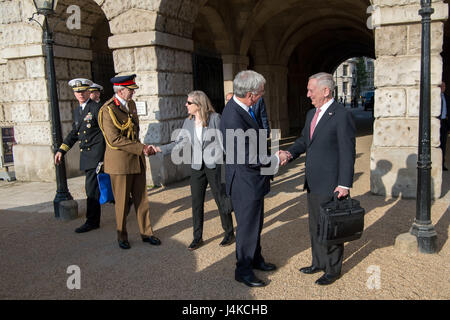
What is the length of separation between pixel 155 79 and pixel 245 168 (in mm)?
4459

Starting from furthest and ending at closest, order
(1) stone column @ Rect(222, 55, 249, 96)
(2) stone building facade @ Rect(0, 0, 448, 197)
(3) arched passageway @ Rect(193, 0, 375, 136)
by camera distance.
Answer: (1) stone column @ Rect(222, 55, 249, 96) → (3) arched passageway @ Rect(193, 0, 375, 136) → (2) stone building facade @ Rect(0, 0, 448, 197)

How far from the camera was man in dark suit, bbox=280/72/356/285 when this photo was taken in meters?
3.34

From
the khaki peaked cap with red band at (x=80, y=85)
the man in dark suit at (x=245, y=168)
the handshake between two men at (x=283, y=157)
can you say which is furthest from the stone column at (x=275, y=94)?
the man in dark suit at (x=245, y=168)

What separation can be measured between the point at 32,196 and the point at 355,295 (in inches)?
244

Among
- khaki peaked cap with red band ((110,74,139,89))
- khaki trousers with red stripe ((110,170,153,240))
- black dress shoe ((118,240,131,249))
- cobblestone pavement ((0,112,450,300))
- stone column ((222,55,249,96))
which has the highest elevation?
stone column ((222,55,249,96))

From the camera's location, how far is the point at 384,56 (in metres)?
6.03

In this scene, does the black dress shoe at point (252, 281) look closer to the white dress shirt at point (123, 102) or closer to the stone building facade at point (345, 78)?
the white dress shirt at point (123, 102)

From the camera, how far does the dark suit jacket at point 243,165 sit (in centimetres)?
331

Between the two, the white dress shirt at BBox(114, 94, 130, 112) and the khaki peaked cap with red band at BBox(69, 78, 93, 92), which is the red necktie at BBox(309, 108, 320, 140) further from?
the khaki peaked cap with red band at BBox(69, 78, 93, 92)

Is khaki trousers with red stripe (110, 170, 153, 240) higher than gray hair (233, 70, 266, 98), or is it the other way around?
gray hair (233, 70, 266, 98)

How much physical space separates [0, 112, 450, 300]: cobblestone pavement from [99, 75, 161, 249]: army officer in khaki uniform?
21.6 inches

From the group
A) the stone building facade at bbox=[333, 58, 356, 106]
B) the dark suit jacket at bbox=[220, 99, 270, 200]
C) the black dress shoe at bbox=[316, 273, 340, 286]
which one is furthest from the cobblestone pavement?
the stone building facade at bbox=[333, 58, 356, 106]

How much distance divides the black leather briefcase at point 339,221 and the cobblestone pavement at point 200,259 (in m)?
0.47

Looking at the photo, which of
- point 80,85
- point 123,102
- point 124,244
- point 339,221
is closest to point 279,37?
point 80,85
